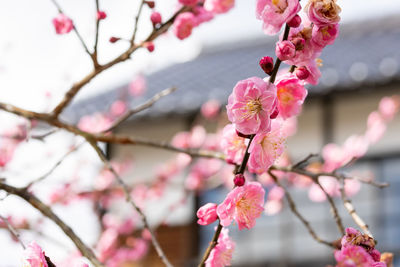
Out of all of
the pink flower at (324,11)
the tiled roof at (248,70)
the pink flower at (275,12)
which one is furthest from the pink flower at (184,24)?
the tiled roof at (248,70)

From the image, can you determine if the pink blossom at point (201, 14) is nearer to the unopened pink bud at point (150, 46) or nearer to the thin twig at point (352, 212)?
the unopened pink bud at point (150, 46)

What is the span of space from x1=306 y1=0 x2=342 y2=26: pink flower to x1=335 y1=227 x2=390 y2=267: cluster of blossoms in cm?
54

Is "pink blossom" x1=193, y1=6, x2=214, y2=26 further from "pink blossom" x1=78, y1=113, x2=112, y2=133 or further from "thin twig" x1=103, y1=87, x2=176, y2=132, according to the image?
"pink blossom" x1=78, y1=113, x2=112, y2=133

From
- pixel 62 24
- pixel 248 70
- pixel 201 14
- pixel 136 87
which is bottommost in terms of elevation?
pixel 201 14

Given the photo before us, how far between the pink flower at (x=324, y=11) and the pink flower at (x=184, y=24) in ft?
3.91

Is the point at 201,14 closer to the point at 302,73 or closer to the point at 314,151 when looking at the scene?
the point at 302,73

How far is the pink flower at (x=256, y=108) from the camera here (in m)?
1.59

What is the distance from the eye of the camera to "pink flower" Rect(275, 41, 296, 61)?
1.57 m

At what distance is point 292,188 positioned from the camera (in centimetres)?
739

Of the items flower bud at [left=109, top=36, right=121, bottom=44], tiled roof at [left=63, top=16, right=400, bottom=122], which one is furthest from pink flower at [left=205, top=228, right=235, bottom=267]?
tiled roof at [left=63, top=16, right=400, bottom=122]

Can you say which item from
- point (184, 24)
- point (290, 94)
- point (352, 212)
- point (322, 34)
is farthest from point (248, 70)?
point (322, 34)

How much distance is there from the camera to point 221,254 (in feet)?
6.01

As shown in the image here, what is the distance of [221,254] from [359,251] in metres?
0.41

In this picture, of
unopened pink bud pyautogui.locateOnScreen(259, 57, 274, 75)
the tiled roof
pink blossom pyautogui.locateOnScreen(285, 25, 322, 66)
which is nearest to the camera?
unopened pink bud pyautogui.locateOnScreen(259, 57, 274, 75)
